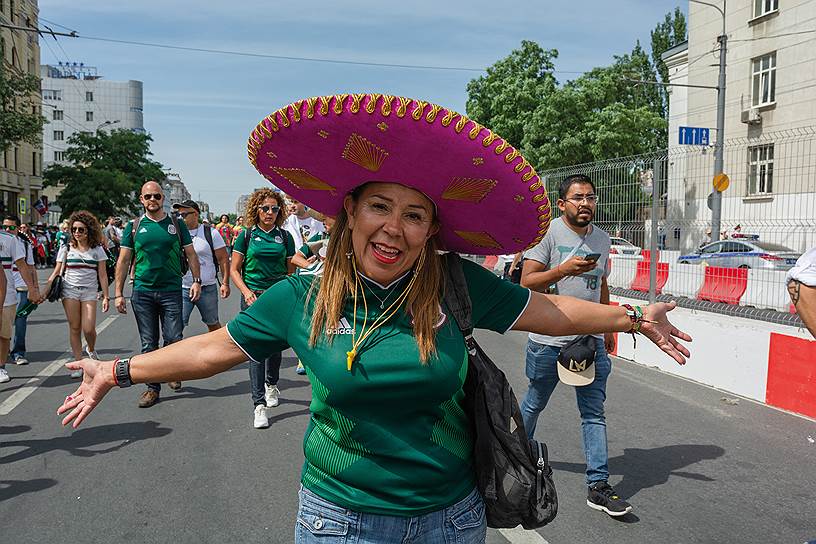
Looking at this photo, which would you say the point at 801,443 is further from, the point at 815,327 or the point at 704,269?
the point at 704,269

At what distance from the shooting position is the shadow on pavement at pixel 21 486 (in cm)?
439

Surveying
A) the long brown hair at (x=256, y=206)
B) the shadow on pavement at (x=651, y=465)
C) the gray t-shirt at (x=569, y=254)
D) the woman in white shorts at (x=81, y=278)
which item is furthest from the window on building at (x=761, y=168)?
the woman in white shorts at (x=81, y=278)

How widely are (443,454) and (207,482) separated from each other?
305 cm

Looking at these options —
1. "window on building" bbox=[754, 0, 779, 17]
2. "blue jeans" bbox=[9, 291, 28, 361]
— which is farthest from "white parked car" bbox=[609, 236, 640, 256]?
"window on building" bbox=[754, 0, 779, 17]

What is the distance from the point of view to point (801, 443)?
5.58 m

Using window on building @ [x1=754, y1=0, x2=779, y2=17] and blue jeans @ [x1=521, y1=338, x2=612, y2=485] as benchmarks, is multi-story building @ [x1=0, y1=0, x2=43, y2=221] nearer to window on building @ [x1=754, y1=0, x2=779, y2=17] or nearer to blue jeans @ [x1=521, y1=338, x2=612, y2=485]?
window on building @ [x1=754, y1=0, x2=779, y2=17]

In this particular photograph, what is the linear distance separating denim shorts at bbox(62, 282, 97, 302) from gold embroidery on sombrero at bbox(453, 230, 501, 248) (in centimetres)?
671

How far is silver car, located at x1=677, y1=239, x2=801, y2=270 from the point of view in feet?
27.5

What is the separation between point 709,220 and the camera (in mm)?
9859

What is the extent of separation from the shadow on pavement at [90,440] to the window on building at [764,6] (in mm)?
27307

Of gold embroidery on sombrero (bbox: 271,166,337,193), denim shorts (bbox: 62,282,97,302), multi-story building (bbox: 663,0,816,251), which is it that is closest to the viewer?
gold embroidery on sombrero (bbox: 271,166,337,193)

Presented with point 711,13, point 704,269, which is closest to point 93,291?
point 704,269

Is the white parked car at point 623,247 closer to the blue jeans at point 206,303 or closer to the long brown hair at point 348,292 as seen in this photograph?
the blue jeans at point 206,303

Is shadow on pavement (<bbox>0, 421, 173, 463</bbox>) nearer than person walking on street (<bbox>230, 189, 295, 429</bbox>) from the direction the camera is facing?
Yes
